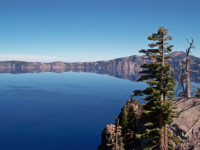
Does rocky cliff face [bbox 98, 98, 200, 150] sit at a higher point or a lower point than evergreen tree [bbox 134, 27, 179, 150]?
lower

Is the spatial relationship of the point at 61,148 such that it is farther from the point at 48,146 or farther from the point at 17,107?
the point at 17,107

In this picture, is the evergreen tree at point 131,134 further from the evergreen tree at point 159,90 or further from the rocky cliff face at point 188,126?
the evergreen tree at point 159,90

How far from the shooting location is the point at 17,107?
81500 mm

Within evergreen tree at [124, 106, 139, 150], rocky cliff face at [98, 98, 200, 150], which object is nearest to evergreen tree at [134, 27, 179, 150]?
rocky cliff face at [98, 98, 200, 150]

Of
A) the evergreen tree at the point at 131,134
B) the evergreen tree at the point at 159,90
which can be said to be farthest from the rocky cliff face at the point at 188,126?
the evergreen tree at the point at 131,134

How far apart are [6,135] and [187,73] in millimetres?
60736

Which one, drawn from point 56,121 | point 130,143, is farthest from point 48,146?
point 130,143

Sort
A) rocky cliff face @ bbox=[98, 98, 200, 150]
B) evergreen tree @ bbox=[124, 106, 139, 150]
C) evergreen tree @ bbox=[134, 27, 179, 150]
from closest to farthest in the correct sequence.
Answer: evergreen tree @ bbox=[134, 27, 179, 150], rocky cliff face @ bbox=[98, 98, 200, 150], evergreen tree @ bbox=[124, 106, 139, 150]

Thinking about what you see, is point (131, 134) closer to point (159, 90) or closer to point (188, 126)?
point (188, 126)

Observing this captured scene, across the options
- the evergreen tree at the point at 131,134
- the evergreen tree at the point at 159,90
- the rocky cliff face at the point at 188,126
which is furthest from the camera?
the evergreen tree at the point at 131,134

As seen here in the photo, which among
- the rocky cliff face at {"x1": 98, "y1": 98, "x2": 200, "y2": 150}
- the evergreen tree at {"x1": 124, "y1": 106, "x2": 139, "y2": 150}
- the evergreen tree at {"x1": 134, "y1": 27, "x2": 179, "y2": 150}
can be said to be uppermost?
the evergreen tree at {"x1": 134, "y1": 27, "x2": 179, "y2": 150}

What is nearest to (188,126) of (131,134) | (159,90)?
(159,90)

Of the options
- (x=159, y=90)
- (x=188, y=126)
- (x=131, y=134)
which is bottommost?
→ (x=131, y=134)

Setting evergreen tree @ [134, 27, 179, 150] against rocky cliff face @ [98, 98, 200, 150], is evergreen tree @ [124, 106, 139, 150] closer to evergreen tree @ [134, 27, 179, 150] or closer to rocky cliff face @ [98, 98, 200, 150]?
rocky cliff face @ [98, 98, 200, 150]
